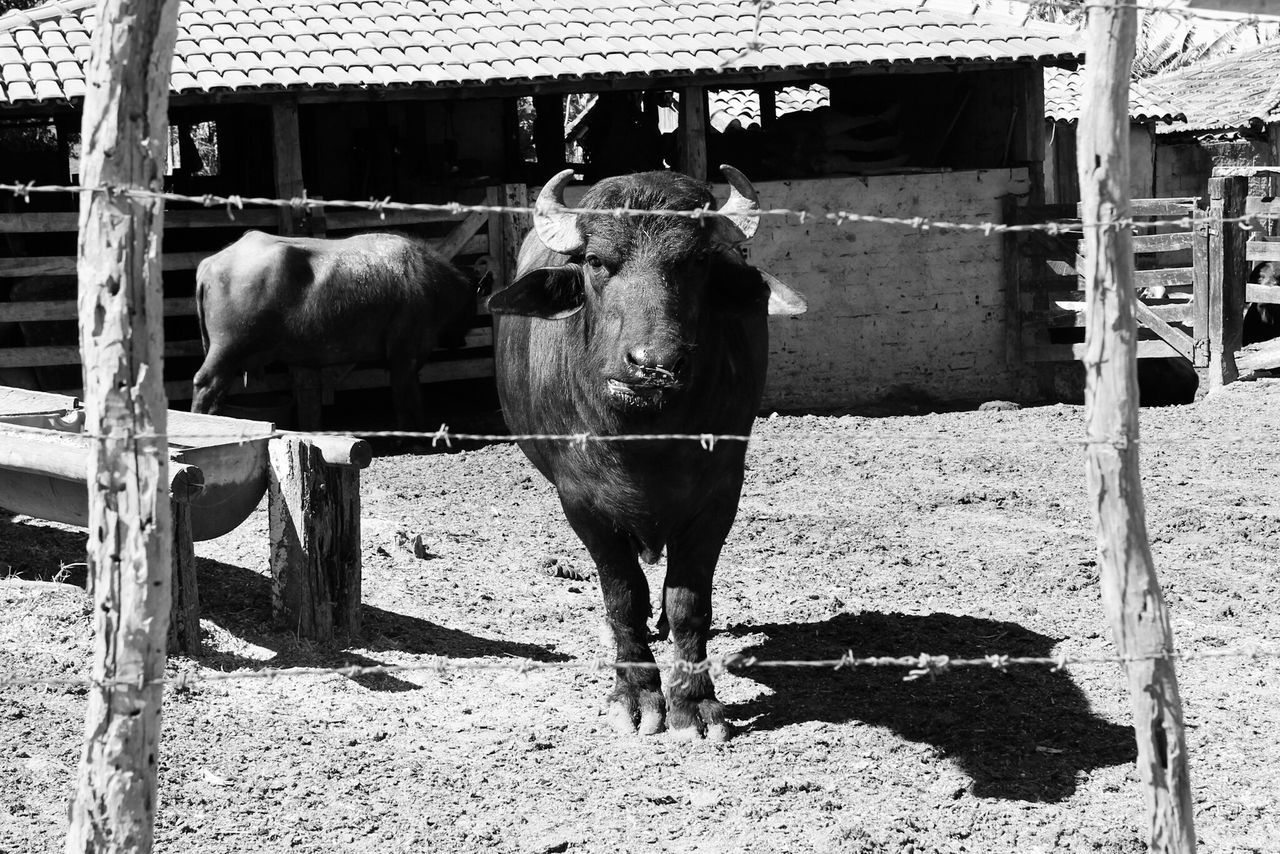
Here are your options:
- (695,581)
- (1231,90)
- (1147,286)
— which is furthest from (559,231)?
(1231,90)

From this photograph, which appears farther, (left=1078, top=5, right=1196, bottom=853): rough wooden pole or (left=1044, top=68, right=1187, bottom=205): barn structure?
(left=1044, top=68, right=1187, bottom=205): barn structure

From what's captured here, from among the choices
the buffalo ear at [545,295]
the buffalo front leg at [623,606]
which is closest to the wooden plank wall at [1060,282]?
the buffalo front leg at [623,606]

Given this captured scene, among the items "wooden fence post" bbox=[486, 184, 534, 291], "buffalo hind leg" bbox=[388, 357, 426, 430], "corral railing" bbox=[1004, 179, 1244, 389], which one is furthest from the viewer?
"corral railing" bbox=[1004, 179, 1244, 389]

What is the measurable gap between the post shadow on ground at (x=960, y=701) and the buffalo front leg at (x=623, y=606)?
449mm

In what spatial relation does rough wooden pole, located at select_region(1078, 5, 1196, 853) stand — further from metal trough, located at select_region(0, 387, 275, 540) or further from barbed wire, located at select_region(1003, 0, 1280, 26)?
metal trough, located at select_region(0, 387, 275, 540)

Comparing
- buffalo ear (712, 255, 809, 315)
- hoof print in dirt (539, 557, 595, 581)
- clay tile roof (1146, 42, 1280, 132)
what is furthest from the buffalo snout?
clay tile roof (1146, 42, 1280, 132)

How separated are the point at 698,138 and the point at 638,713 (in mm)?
8851

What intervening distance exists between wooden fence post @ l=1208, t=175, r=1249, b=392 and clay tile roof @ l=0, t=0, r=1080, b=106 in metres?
2.10

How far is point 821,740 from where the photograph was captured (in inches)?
205

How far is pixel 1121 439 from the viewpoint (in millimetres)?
3070

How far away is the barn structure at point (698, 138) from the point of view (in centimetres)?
1241

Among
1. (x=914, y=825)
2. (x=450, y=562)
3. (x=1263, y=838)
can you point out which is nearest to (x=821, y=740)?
(x=914, y=825)

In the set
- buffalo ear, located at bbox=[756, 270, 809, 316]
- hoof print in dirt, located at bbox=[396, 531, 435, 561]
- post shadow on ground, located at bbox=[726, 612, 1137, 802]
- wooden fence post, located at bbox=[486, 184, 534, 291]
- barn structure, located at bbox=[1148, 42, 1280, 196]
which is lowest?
post shadow on ground, located at bbox=[726, 612, 1137, 802]

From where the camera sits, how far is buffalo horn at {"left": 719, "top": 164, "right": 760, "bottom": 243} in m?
5.43
